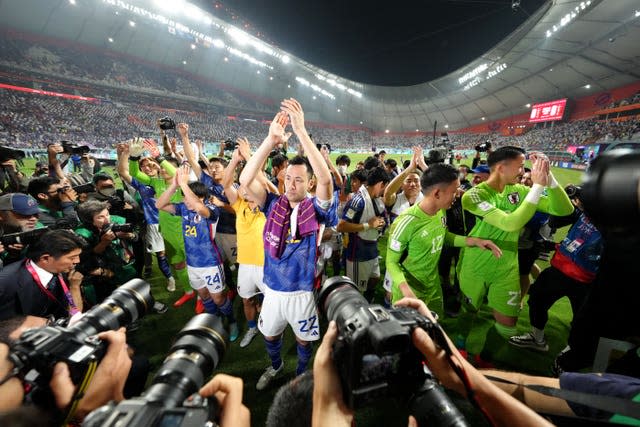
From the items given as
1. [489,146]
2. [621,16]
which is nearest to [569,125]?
[621,16]

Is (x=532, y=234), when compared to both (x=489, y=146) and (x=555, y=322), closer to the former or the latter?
(x=555, y=322)

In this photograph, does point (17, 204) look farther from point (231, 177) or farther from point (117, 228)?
point (231, 177)

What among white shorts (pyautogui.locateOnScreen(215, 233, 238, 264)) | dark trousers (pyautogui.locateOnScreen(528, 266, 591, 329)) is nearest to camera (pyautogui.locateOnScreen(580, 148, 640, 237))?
dark trousers (pyautogui.locateOnScreen(528, 266, 591, 329))

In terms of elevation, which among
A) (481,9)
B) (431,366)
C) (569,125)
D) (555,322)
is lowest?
(555,322)

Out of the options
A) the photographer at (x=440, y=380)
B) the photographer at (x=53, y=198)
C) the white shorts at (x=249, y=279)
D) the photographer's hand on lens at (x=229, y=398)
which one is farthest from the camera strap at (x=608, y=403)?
the photographer at (x=53, y=198)

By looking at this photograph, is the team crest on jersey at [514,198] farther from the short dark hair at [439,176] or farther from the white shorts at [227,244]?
the white shorts at [227,244]

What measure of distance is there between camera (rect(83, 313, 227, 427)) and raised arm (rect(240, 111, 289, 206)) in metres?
1.29

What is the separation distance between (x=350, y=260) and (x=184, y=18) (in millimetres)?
38684

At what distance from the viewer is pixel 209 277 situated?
3189 mm

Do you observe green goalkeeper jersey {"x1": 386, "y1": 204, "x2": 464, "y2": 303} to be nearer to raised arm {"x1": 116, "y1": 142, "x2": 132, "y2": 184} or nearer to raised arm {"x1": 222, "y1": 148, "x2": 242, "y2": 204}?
raised arm {"x1": 222, "y1": 148, "x2": 242, "y2": 204}

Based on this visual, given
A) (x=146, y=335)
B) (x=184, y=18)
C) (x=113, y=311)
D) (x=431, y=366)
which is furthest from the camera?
(x=184, y=18)

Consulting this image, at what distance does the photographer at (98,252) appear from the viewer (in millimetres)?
2904

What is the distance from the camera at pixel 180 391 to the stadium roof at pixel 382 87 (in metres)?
25.3

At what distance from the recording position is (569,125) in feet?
87.0
